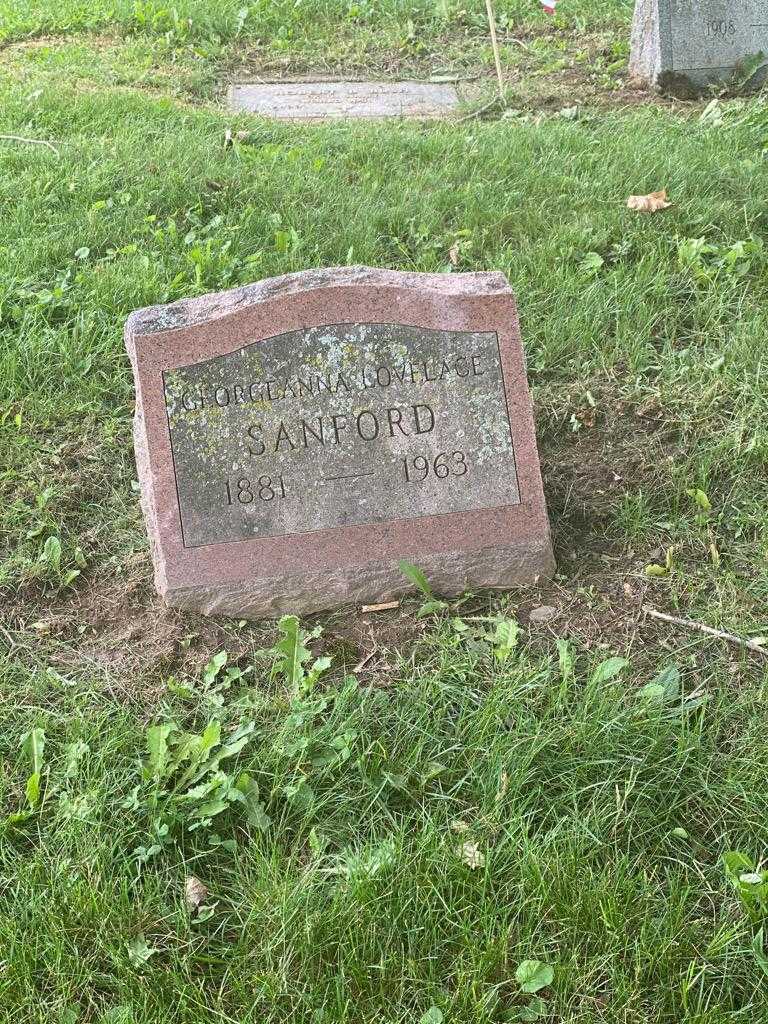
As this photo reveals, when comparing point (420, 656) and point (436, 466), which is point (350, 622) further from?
point (436, 466)

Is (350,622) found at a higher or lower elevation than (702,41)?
lower

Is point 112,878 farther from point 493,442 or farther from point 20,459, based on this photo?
point 20,459

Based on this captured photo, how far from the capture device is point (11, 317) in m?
3.84

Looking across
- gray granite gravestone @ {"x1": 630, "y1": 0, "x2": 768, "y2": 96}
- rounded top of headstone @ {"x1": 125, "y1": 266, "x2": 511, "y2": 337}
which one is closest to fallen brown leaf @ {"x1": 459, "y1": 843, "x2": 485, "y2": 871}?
rounded top of headstone @ {"x1": 125, "y1": 266, "x2": 511, "y2": 337}

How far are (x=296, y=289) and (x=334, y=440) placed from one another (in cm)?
41

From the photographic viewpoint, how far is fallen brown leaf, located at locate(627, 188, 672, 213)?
430 cm

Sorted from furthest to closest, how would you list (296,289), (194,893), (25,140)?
(25,140), (296,289), (194,893)

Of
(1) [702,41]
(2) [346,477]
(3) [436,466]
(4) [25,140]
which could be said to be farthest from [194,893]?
(1) [702,41]

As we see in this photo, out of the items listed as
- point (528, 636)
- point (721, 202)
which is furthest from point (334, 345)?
point (721, 202)

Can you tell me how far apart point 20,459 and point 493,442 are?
156 cm

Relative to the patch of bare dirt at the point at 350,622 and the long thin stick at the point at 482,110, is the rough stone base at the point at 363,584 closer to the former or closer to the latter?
the patch of bare dirt at the point at 350,622

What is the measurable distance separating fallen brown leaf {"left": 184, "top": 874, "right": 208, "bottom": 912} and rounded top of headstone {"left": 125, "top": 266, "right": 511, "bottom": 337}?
1.35 m

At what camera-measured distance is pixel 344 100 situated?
19.6ft

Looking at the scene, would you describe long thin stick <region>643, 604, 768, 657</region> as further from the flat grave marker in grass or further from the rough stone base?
the flat grave marker in grass
